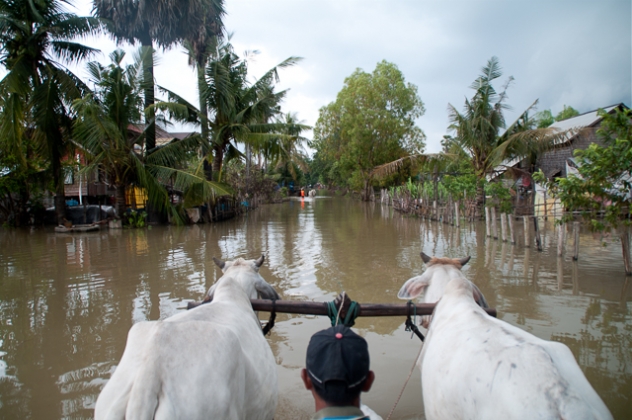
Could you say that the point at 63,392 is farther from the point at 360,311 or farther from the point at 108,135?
the point at 108,135

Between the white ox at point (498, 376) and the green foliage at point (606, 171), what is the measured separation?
18.7ft

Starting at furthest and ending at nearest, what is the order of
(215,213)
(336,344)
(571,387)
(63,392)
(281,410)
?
(215,213), (63,392), (281,410), (571,387), (336,344)

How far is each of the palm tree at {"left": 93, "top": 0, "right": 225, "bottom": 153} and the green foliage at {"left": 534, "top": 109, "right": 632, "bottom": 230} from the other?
51.4 feet

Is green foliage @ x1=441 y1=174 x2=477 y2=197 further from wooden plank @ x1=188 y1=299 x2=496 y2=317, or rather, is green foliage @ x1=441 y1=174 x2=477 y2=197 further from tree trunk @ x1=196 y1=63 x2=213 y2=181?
wooden plank @ x1=188 y1=299 x2=496 y2=317

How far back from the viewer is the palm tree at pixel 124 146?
1571 centimetres

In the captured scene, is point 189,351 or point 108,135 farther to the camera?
point 108,135

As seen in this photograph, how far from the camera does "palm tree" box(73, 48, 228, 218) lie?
15711mm

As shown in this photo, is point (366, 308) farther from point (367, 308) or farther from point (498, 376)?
point (498, 376)

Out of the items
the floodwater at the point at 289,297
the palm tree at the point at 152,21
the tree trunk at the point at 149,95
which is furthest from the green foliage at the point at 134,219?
the floodwater at the point at 289,297

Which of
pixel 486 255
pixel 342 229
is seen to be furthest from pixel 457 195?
pixel 486 255

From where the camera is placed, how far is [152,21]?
782 inches

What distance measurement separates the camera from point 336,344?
1.64 metres

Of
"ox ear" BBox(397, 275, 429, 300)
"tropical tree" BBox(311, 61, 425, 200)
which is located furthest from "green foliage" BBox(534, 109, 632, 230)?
"tropical tree" BBox(311, 61, 425, 200)

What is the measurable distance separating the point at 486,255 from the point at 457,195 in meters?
7.93
